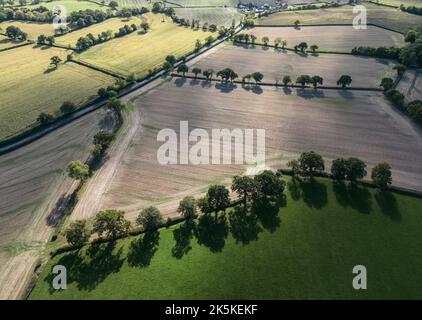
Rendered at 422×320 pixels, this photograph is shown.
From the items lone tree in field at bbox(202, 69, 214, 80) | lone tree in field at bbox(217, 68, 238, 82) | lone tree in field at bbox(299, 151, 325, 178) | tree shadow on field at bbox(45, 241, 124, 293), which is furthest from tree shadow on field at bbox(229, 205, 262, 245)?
lone tree in field at bbox(202, 69, 214, 80)

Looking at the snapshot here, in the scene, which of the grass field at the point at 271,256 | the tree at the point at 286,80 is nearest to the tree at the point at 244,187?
the grass field at the point at 271,256

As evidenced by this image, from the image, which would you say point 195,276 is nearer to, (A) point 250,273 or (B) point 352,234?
(A) point 250,273

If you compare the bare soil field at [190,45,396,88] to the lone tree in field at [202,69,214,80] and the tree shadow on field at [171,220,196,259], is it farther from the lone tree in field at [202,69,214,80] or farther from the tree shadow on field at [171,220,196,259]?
the tree shadow on field at [171,220,196,259]

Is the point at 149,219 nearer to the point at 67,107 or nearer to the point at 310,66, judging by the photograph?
the point at 67,107

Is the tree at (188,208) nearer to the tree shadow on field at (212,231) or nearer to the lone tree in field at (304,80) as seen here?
the tree shadow on field at (212,231)

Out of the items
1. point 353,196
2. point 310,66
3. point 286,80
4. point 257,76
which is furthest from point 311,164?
point 310,66
